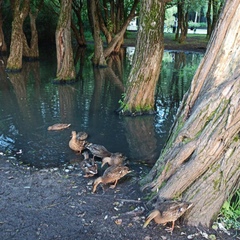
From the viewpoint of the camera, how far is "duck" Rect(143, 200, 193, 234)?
4.31m

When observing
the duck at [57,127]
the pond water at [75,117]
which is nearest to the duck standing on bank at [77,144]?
the pond water at [75,117]

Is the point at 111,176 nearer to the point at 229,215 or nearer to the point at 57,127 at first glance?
the point at 229,215

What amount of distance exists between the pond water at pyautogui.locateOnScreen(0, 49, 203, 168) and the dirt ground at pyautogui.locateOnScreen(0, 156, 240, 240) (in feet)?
4.91

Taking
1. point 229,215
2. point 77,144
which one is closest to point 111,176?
point 229,215

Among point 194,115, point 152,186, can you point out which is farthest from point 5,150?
point 194,115

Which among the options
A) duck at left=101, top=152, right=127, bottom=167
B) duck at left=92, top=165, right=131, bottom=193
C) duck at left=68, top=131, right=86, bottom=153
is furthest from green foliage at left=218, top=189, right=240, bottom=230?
duck at left=68, top=131, right=86, bottom=153

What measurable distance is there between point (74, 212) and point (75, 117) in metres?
6.30

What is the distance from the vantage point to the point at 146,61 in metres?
10.5

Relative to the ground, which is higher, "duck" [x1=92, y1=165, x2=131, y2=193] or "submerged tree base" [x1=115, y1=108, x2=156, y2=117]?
"duck" [x1=92, y1=165, x2=131, y2=193]

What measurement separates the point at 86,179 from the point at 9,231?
79.0 inches

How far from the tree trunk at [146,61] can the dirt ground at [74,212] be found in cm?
501

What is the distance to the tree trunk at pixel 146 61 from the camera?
1008cm

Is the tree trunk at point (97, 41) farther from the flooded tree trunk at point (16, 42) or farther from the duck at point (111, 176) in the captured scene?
the duck at point (111, 176)

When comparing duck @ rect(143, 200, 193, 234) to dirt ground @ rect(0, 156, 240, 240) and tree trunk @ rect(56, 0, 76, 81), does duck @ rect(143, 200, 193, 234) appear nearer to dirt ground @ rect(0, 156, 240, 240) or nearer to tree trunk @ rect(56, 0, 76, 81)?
dirt ground @ rect(0, 156, 240, 240)
